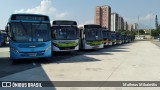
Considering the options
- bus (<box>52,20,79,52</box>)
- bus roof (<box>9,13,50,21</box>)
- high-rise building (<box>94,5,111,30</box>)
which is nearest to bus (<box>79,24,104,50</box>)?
bus (<box>52,20,79,52</box>)

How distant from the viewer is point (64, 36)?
20.6 metres

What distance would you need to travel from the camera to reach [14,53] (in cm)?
1434

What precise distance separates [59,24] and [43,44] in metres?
5.70

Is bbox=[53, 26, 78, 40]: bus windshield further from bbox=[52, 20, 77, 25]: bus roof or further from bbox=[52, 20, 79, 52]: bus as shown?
bbox=[52, 20, 77, 25]: bus roof

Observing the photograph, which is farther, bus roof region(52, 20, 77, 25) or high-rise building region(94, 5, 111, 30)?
high-rise building region(94, 5, 111, 30)

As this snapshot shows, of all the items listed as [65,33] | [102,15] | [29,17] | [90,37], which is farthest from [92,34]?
[102,15]

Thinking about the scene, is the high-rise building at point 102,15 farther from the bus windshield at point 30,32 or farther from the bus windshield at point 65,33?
the bus windshield at point 30,32

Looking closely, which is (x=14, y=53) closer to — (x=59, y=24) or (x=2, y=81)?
(x=2, y=81)

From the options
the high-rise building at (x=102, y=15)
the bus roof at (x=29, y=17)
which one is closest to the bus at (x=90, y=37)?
the bus roof at (x=29, y=17)

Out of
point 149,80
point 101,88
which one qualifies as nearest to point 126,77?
point 149,80

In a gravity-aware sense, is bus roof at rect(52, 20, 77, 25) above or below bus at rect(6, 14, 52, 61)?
above

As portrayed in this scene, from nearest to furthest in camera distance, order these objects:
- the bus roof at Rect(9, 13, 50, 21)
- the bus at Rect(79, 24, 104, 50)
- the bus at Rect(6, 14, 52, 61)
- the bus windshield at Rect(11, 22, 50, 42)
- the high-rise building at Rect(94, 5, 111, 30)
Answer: the bus at Rect(6, 14, 52, 61)
the bus windshield at Rect(11, 22, 50, 42)
the bus roof at Rect(9, 13, 50, 21)
the bus at Rect(79, 24, 104, 50)
the high-rise building at Rect(94, 5, 111, 30)

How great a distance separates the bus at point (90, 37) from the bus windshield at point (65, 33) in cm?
390

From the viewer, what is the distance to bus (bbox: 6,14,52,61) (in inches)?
569
